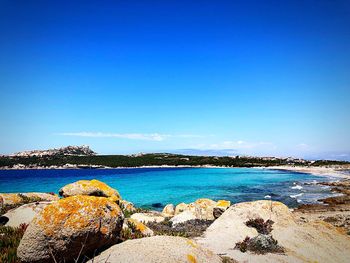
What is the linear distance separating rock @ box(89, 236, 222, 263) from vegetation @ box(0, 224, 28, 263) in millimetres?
2545

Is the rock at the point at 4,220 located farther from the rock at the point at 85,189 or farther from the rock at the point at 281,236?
the rock at the point at 281,236

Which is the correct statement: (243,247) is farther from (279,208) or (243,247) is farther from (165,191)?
(165,191)

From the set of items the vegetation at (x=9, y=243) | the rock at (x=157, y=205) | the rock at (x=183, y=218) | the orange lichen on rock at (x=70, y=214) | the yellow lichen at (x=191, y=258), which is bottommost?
the rock at (x=157, y=205)

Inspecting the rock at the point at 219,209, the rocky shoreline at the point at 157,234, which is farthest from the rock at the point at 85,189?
the rock at the point at 219,209

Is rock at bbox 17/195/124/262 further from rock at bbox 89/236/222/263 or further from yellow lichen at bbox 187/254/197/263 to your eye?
yellow lichen at bbox 187/254/197/263

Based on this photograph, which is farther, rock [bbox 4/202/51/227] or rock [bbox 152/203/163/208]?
Answer: rock [bbox 152/203/163/208]

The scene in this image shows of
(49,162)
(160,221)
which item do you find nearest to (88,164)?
(49,162)

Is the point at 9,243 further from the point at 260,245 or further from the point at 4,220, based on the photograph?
the point at 260,245

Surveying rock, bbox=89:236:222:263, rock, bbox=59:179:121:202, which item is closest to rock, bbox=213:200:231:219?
rock, bbox=59:179:121:202

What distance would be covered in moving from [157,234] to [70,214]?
20.2ft

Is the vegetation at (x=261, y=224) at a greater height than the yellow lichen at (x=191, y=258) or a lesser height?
lesser

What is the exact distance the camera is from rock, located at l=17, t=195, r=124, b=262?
7148 millimetres

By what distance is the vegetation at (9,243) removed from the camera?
25.2 ft

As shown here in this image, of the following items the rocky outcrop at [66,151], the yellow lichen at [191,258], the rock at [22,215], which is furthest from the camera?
the rocky outcrop at [66,151]
